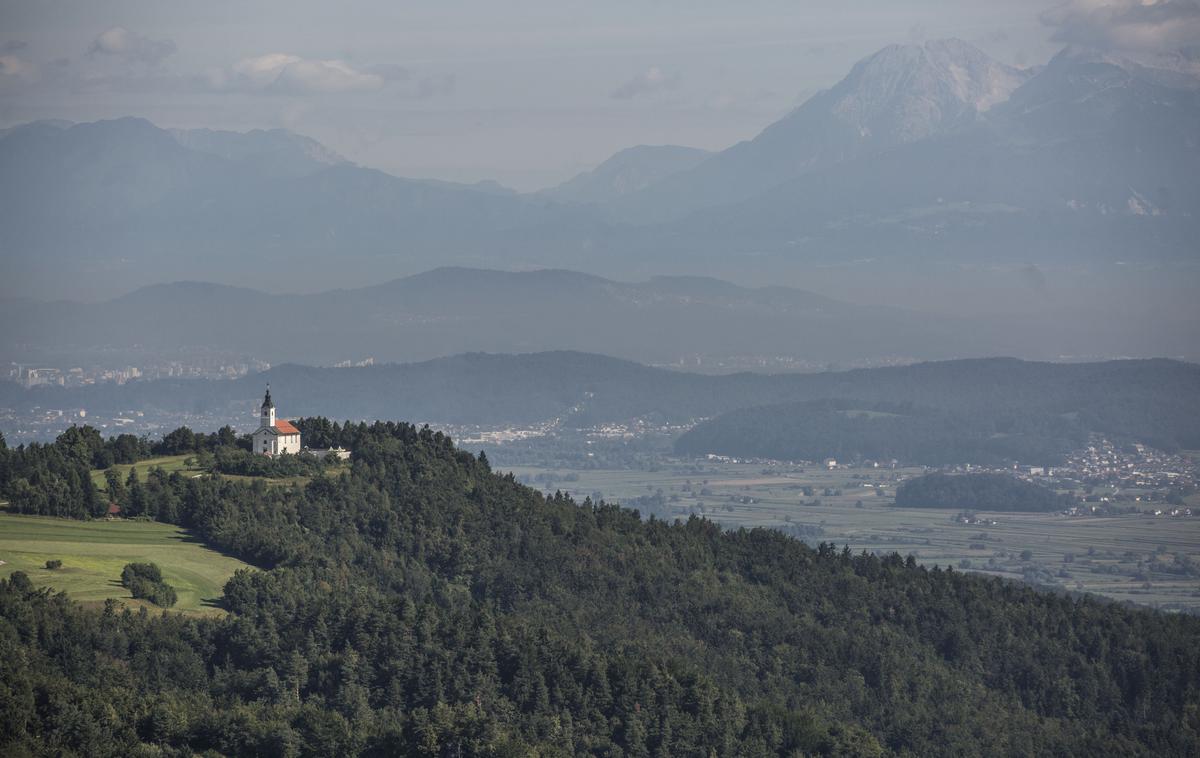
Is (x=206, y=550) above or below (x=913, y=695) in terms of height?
above

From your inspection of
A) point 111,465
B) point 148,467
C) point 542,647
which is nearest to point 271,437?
point 148,467

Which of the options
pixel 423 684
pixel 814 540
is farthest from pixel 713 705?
pixel 814 540

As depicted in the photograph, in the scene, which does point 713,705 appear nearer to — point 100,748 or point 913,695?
point 913,695

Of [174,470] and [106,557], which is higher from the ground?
[174,470]

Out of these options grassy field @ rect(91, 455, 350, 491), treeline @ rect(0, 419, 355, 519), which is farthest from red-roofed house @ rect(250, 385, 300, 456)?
grassy field @ rect(91, 455, 350, 491)

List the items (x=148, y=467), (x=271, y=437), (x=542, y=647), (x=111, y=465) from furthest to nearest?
(x=271, y=437)
(x=111, y=465)
(x=148, y=467)
(x=542, y=647)

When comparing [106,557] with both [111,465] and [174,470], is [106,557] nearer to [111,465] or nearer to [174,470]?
[174,470]
